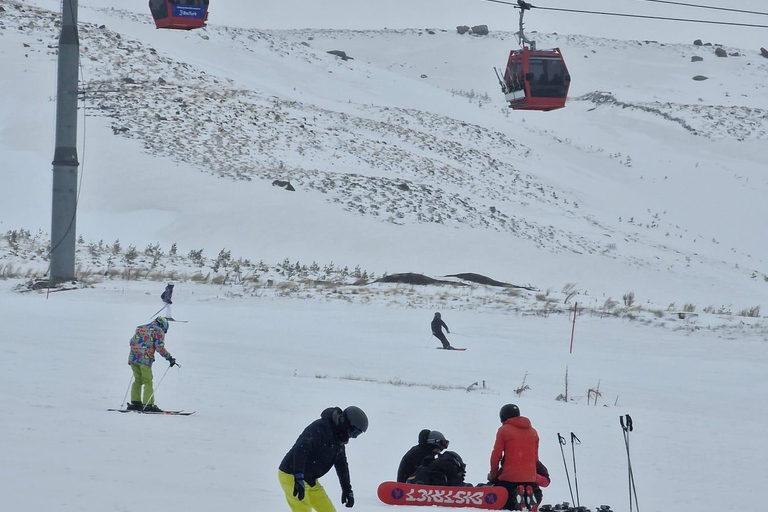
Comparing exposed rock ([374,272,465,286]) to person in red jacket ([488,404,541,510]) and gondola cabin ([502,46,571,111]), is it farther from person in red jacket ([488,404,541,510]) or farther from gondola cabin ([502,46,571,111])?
person in red jacket ([488,404,541,510])

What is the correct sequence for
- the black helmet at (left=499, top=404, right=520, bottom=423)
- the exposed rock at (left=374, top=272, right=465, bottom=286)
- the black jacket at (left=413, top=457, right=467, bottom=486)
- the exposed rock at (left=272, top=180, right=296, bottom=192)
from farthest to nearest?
the exposed rock at (left=272, top=180, right=296, bottom=192) → the exposed rock at (left=374, top=272, right=465, bottom=286) → the black jacket at (left=413, top=457, right=467, bottom=486) → the black helmet at (left=499, top=404, right=520, bottom=423)

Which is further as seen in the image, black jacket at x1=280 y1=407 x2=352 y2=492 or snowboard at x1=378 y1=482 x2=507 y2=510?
snowboard at x1=378 y1=482 x2=507 y2=510

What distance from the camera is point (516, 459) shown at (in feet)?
29.6

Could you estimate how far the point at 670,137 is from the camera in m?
74.7

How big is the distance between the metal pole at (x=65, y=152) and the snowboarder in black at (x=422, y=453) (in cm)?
1874

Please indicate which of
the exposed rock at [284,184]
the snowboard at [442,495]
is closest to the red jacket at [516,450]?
the snowboard at [442,495]

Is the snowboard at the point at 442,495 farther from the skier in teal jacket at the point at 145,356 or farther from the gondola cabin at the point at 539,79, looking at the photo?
the gondola cabin at the point at 539,79

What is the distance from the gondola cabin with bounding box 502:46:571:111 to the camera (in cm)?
2119

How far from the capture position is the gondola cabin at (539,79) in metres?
21.2

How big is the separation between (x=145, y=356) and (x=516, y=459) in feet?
17.5

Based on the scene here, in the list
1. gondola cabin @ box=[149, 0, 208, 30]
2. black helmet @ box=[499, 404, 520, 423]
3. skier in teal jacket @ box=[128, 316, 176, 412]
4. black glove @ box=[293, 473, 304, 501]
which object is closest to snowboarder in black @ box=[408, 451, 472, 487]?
black helmet @ box=[499, 404, 520, 423]

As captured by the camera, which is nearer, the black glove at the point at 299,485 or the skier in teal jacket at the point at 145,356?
the black glove at the point at 299,485

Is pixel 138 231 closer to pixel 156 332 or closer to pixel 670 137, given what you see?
pixel 156 332

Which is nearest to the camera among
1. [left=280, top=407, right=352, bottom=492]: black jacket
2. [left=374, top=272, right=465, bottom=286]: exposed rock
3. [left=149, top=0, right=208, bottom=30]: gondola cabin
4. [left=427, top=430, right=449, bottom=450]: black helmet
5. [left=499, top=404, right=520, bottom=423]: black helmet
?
[left=280, top=407, right=352, bottom=492]: black jacket
